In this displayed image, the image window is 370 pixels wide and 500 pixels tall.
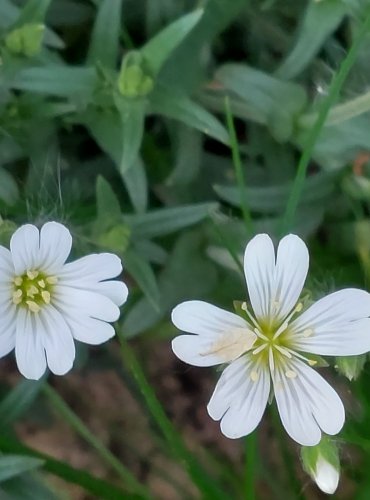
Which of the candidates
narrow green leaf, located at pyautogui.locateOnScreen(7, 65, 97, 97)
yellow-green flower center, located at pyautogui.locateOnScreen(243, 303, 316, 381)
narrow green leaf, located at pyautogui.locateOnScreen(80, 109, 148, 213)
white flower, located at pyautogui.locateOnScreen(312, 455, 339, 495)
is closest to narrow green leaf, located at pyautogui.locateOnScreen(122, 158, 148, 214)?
narrow green leaf, located at pyautogui.locateOnScreen(80, 109, 148, 213)

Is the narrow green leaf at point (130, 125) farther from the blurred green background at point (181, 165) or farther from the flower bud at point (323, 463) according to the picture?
the flower bud at point (323, 463)

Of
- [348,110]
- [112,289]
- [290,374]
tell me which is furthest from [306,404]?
[348,110]

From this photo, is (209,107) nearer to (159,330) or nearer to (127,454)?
(159,330)

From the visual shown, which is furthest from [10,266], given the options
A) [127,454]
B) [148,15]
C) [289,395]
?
[127,454]

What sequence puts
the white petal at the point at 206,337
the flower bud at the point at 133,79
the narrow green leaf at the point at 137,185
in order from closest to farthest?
1. the white petal at the point at 206,337
2. the flower bud at the point at 133,79
3. the narrow green leaf at the point at 137,185

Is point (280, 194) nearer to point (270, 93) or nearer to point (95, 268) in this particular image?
point (270, 93)

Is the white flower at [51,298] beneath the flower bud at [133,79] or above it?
beneath

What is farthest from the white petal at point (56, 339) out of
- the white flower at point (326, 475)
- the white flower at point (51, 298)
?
the white flower at point (326, 475)
